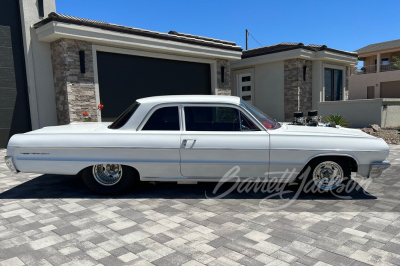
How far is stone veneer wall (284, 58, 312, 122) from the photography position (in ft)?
48.1

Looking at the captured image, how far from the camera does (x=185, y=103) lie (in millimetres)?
4629

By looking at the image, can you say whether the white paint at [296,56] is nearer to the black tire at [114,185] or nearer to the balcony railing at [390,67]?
the black tire at [114,185]

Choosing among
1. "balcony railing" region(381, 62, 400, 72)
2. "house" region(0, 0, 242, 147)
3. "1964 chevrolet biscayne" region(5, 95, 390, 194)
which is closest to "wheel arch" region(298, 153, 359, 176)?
"1964 chevrolet biscayne" region(5, 95, 390, 194)

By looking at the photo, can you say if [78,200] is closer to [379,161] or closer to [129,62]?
[379,161]

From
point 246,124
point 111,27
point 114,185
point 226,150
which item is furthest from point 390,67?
point 114,185

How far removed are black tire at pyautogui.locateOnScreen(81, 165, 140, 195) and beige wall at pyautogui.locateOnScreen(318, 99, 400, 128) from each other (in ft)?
40.0

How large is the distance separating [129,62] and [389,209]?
30.4 ft

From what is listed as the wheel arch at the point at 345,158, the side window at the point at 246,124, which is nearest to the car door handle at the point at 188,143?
the side window at the point at 246,124

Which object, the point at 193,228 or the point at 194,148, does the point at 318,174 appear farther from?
the point at 193,228

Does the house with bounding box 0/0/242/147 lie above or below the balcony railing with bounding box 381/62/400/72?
below

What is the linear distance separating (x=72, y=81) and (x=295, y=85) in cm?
1047

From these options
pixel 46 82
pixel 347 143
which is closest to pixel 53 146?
pixel 347 143

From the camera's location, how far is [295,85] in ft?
48.4

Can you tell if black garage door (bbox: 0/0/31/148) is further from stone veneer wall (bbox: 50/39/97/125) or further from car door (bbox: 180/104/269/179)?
car door (bbox: 180/104/269/179)
